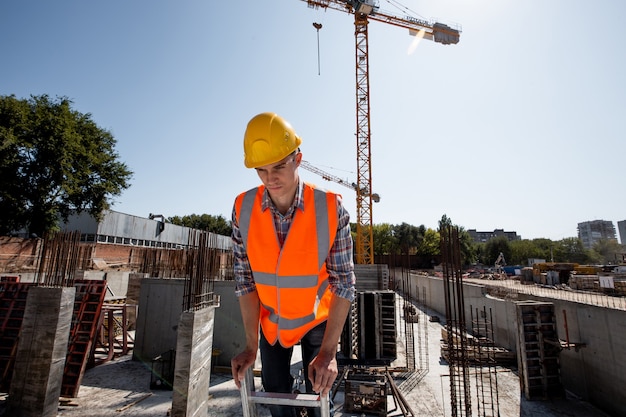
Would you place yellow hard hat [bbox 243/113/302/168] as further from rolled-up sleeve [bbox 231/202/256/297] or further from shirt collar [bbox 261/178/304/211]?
rolled-up sleeve [bbox 231/202/256/297]

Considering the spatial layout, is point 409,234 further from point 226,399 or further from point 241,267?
point 241,267

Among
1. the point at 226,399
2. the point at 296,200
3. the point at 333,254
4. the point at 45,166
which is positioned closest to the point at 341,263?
the point at 333,254

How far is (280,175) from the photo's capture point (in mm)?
1731

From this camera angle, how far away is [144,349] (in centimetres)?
1069

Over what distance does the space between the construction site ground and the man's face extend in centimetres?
706

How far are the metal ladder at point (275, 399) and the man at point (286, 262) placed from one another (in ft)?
0.24

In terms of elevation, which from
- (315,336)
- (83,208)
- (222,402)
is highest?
(83,208)

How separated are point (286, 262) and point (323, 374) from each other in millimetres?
623

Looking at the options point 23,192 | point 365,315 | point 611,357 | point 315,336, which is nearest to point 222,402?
point 365,315

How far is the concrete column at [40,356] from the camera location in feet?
20.8

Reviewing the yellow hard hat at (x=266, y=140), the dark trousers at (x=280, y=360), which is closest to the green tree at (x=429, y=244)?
the dark trousers at (x=280, y=360)

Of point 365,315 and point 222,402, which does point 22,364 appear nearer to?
point 222,402

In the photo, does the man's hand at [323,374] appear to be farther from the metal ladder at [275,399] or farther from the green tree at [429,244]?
the green tree at [429,244]

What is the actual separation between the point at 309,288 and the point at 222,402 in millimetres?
7697
